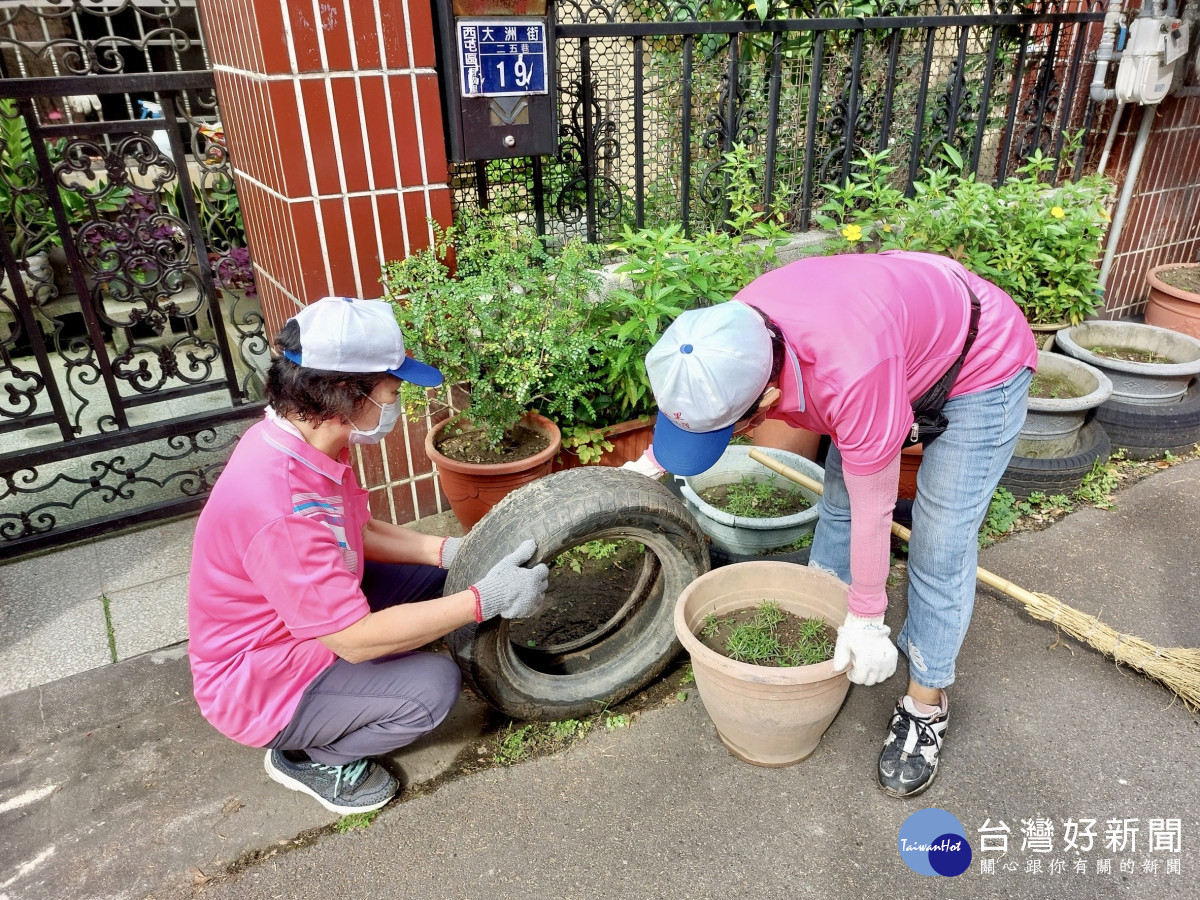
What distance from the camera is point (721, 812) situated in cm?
240

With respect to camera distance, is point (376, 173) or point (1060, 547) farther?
point (1060, 547)

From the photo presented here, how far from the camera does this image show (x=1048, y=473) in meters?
3.83

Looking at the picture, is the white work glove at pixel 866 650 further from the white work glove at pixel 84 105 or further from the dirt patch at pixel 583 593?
the white work glove at pixel 84 105

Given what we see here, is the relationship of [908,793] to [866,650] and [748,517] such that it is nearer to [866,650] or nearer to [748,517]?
[866,650]

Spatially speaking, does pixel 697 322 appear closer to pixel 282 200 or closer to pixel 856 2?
pixel 282 200

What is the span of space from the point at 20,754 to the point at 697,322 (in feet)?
8.42

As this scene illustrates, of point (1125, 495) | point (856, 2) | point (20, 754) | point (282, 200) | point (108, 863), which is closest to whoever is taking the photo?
point (108, 863)

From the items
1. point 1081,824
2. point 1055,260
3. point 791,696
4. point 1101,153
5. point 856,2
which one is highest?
point 856,2

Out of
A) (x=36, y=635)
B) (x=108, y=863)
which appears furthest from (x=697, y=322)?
(x=36, y=635)

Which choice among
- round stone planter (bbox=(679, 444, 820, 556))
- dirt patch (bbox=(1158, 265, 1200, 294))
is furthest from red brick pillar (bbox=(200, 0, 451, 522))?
dirt patch (bbox=(1158, 265, 1200, 294))

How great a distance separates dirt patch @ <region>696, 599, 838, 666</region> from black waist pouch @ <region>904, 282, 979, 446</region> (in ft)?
2.22

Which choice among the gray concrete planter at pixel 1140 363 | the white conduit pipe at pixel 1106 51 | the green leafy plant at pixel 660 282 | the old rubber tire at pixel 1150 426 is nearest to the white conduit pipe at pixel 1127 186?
the white conduit pipe at pixel 1106 51

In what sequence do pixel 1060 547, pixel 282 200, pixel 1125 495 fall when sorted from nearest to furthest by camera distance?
pixel 282 200 → pixel 1060 547 → pixel 1125 495

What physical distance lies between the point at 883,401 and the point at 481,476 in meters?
1.72
